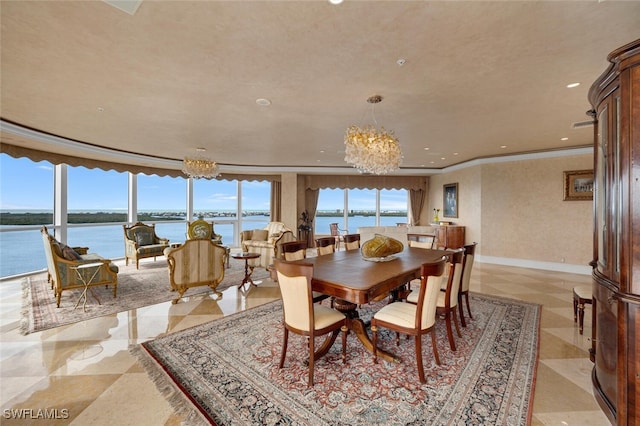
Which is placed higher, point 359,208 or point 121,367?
point 359,208

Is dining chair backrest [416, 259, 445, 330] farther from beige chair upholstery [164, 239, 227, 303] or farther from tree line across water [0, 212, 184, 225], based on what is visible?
tree line across water [0, 212, 184, 225]

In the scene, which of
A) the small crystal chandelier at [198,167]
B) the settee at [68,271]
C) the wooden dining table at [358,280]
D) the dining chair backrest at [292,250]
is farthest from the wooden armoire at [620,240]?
the small crystal chandelier at [198,167]

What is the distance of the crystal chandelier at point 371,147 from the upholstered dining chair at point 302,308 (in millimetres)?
1811

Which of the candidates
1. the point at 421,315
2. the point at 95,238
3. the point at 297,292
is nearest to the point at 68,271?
the point at 297,292

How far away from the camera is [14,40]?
6.81 ft

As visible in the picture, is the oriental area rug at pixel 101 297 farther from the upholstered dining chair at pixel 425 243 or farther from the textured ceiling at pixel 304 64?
the upholstered dining chair at pixel 425 243

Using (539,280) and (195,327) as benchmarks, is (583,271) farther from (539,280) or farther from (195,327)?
(195,327)

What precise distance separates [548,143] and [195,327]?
705 cm

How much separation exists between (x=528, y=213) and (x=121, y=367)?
785 cm

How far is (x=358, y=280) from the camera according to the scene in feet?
7.04

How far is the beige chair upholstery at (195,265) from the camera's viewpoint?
3893 millimetres

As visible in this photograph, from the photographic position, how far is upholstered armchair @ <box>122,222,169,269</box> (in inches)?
235

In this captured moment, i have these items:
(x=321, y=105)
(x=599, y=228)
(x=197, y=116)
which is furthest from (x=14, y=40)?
(x=599, y=228)

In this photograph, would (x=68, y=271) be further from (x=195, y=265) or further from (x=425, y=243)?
(x=425, y=243)
